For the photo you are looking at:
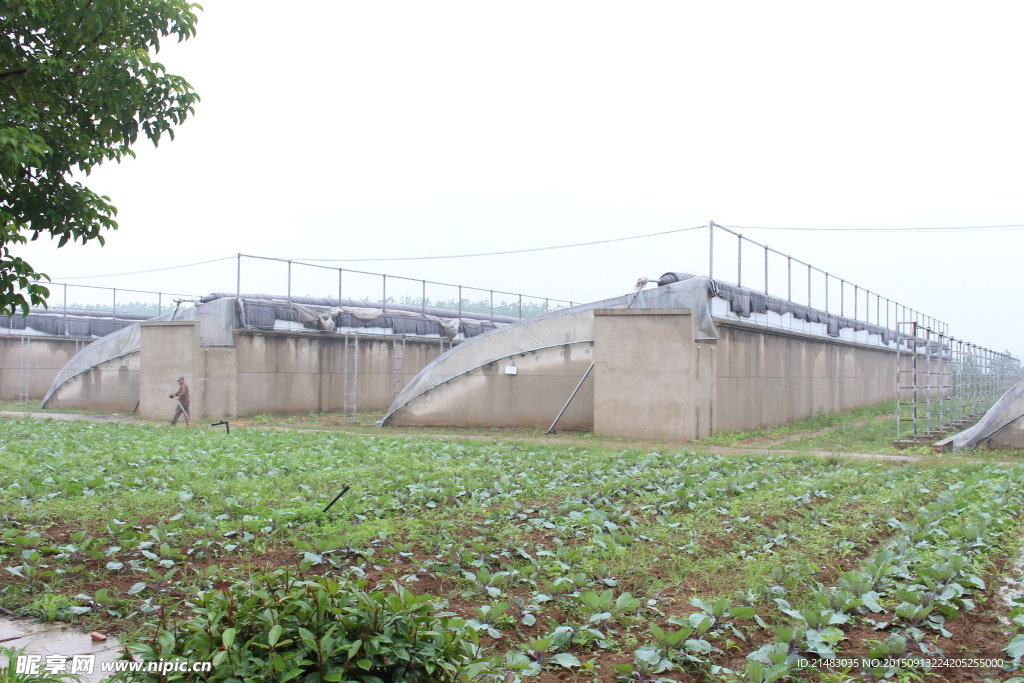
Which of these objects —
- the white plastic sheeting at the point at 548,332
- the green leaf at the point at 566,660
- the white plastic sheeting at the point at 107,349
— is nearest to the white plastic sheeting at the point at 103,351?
the white plastic sheeting at the point at 107,349

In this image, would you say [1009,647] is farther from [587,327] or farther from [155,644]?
[587,327]

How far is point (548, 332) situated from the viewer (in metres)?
20.9

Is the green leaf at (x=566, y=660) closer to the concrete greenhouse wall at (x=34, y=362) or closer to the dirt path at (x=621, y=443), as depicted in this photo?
the dirt path at (x=621, y=443)

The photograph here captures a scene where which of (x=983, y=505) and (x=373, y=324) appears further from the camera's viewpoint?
(x=373, y=324)

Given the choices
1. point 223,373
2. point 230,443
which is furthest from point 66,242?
point 223,373

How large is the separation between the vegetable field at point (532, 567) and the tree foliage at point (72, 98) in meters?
2.51

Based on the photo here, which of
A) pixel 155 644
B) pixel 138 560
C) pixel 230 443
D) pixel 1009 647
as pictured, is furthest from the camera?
pixel 230 443

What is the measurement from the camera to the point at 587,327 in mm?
20250

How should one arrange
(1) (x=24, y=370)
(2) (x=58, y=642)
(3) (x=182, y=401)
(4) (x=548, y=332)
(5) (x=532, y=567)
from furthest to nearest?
(1) (x=24, y=370) < (3) (x=182, y=401) < (4) (x=548, y=332) < (5) (x=532, y=567) < (2) (x=58, y=642)

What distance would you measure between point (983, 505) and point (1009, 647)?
13.8ft

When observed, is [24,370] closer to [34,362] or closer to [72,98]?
[34,362]

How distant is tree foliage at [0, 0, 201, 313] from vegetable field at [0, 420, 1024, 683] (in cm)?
251

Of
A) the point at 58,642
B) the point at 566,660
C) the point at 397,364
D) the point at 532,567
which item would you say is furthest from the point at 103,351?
the point at 566,660

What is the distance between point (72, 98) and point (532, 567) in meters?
5.66
